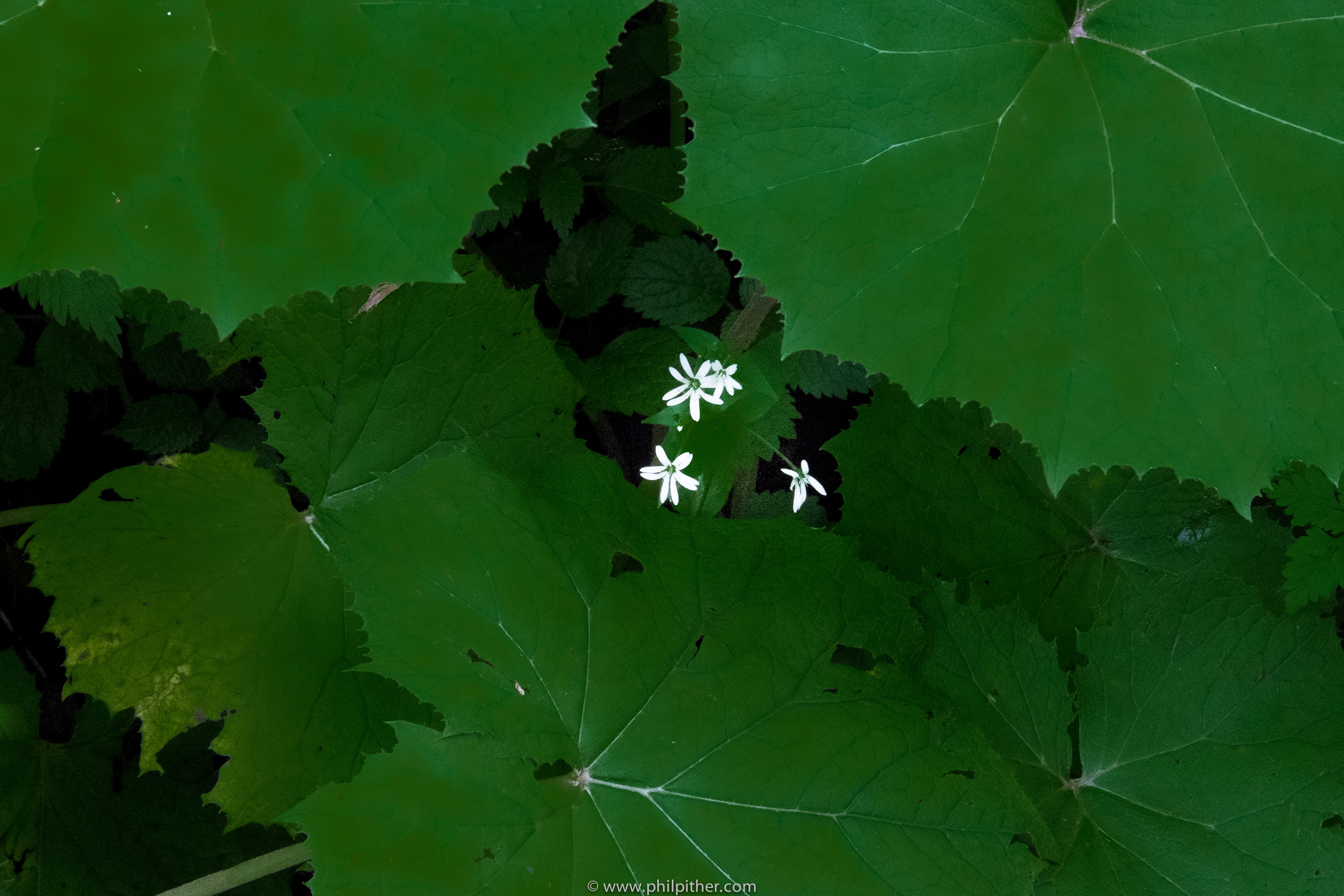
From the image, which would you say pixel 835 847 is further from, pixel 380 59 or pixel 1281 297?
pixel 380 59

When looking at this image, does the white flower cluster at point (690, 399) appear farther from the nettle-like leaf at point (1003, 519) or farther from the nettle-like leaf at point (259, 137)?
the nettle-like leaf at point (259, 137)

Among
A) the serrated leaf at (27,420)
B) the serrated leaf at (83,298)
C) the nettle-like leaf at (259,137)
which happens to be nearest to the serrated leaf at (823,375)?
the nettle-like leaf at (259,137)

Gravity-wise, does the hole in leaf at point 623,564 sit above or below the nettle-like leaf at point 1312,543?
below

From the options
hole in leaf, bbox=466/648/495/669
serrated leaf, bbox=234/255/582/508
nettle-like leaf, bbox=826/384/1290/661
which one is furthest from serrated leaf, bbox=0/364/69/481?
nettle-like leaf, bbox=826/384/1290/661

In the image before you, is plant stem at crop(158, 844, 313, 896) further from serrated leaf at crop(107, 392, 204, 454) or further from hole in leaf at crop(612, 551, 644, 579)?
serrated leaf at crop(107, 392, 204, 454)

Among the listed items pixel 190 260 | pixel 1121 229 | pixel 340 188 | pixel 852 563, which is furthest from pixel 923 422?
pixel 190 260

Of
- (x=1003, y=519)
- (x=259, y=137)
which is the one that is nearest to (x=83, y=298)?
(x=259, y=137)

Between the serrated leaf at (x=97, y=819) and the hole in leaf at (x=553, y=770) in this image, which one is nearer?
the hole in leaf at (x=553, y=770)
